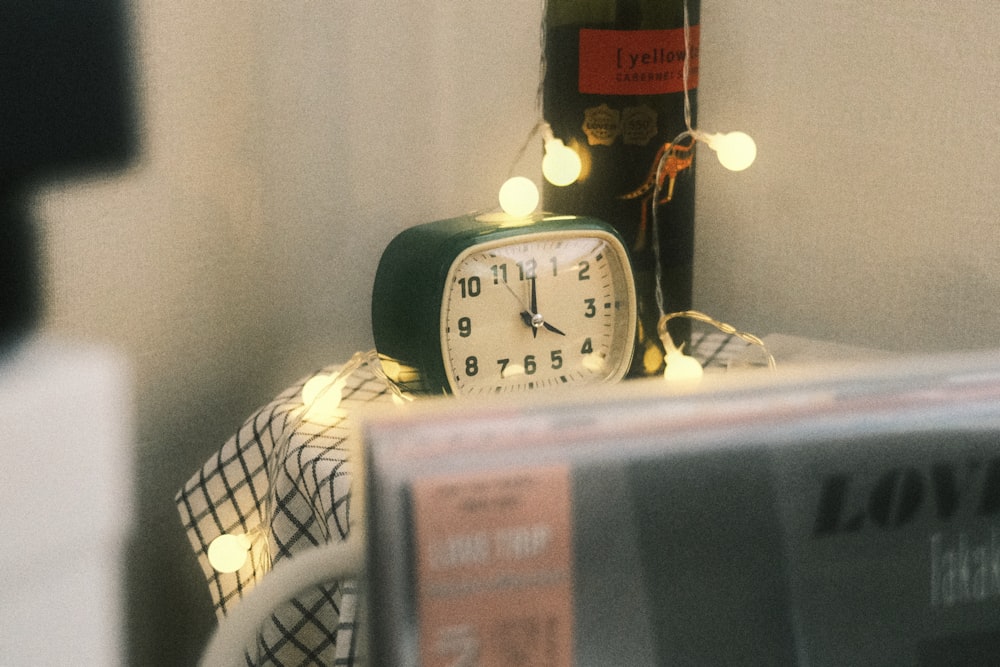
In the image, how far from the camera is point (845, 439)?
0.97ft

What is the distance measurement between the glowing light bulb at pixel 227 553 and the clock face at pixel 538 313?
0.79 ft

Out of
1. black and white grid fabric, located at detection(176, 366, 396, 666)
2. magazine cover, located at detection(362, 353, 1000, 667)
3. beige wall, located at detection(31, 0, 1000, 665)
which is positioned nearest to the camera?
magazine cover, located at detection(362, 353, 1000, 667)

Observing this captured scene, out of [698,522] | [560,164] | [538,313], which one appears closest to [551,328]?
[538,313]

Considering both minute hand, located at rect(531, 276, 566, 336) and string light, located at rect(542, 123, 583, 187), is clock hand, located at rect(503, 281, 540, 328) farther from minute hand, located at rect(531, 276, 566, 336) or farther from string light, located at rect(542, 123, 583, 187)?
string light, located at rect(542, 123, 583, 187)

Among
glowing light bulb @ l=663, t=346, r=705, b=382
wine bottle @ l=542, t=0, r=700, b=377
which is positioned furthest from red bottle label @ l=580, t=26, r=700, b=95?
glowing light bulb @ l=663, t=346, r=705, b=382

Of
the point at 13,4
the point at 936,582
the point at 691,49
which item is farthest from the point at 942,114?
the point at 13,4

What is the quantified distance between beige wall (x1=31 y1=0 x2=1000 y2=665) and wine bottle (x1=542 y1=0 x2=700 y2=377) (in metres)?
0.17

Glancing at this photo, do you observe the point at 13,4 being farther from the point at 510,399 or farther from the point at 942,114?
the point at 942,114

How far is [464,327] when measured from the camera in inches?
28.0

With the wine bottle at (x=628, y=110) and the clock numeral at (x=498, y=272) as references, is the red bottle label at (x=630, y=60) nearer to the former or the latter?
the wine bottle at (x=628, y=110)

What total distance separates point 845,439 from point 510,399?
0.11 metres

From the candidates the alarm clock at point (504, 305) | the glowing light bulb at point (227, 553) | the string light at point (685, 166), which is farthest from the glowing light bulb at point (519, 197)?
the glowing light bulb at point (227, 553)

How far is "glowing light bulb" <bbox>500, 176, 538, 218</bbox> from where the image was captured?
74 cm

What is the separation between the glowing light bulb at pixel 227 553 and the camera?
76 cm
